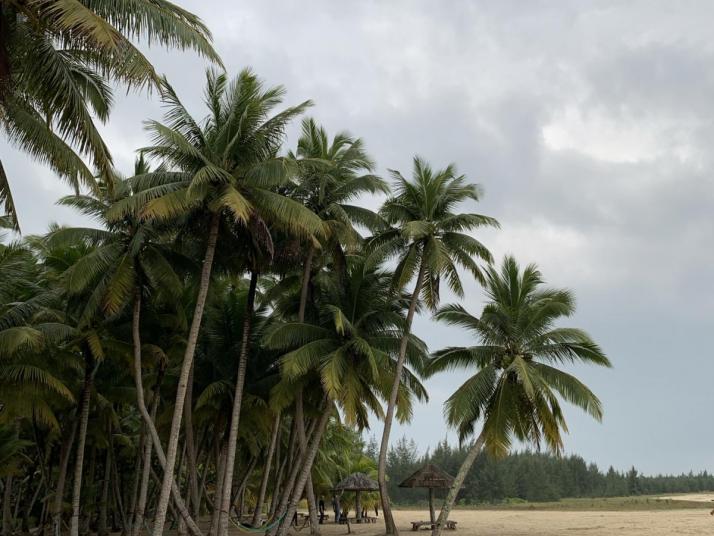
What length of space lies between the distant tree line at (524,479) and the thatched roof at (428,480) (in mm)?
66087

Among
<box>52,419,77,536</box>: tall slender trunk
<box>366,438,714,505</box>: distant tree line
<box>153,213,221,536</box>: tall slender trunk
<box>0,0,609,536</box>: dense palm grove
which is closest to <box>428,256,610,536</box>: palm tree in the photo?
<box>0,0,609,536</box>: dense palm grove

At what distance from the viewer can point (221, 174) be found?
16766 millimetres

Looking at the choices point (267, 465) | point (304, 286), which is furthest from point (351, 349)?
point (267, 465)

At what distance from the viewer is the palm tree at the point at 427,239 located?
21234 mm

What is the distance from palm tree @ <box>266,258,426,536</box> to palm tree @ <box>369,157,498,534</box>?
2.31 ft

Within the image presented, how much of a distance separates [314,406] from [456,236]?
7.12 metres

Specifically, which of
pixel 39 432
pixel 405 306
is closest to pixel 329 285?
pixel 405 306

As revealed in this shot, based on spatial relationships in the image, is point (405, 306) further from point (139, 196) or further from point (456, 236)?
point (139, 196)

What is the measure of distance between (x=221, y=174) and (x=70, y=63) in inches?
263

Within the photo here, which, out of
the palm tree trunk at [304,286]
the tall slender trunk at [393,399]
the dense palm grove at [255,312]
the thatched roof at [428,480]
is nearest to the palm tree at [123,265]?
the dense palm grove at [255,312]

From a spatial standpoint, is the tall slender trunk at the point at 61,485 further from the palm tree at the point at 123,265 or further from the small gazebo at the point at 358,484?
the small gazebo at the point at 358,484

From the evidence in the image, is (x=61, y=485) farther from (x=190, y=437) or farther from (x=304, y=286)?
(x=304, y=286)

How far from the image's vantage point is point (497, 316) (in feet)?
67.2

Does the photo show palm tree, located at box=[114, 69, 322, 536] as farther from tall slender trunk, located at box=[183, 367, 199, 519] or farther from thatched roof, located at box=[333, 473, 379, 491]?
thatched roof, located at box=[333, 473, 379, 491]
